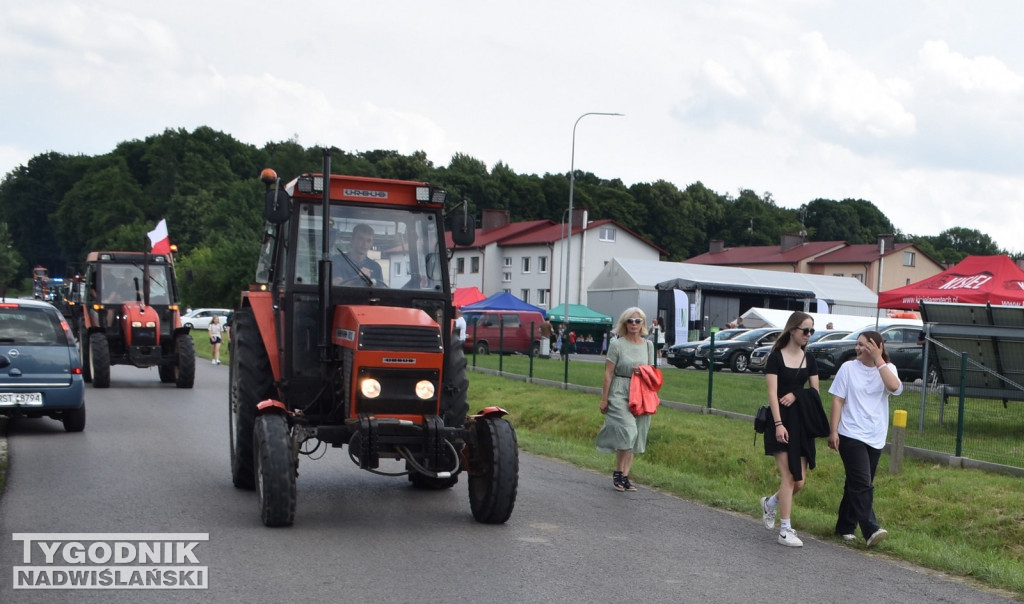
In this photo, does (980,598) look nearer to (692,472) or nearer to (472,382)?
(692,472)

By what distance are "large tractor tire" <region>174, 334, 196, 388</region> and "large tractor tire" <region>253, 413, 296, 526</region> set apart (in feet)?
48.7

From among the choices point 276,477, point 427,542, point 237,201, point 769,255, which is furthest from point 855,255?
point 276,477

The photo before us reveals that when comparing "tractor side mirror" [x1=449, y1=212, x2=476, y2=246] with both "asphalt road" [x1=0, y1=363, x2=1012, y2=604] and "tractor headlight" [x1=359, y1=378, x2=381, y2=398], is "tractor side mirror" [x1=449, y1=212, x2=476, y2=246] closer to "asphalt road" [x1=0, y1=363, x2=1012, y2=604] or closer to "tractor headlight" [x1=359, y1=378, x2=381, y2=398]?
"tractor headlight" [x1=359, y1=378, x2=381, y2=398]

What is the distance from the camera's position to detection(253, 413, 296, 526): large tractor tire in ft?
25.3

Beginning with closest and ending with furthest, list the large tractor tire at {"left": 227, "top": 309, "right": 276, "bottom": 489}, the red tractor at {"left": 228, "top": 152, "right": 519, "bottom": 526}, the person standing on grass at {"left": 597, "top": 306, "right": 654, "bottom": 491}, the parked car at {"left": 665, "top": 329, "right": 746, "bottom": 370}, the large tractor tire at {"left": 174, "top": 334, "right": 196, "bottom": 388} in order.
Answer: the red tractor at {"left": 228, "top": 152, "right": 519, "bottom": 526} → the large tractor tire at {"left": 227, "top": 309, "right": 276, "bottom": 489} → the person standing on grass at {"left": 597, "top": 306, "right": 654, "bottom": 491} → the large tractor tire at {"left": 174, "top": 334, "right": 196, "bottom": 388} → the parked car at {"left": 665, "top": 329, "right": 746, "bottom": 370}

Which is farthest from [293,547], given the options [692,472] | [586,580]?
[692,472]

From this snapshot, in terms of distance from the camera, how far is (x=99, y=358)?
21062 millimetres

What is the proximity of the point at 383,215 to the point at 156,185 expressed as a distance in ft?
336

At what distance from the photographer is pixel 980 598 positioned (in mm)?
6793

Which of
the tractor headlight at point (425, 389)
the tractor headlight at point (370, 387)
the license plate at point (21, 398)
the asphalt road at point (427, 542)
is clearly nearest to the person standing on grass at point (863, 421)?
the asphalt road at point (427, 542)

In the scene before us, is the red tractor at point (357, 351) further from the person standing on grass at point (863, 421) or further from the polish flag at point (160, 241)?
the polish flag at point (160, 241)

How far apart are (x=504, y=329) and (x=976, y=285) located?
23493mm

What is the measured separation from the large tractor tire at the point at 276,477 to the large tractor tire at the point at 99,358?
1455 centimetres

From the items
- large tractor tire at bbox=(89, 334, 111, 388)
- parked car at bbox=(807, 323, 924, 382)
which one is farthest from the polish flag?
parked car at bbox=(807, 323, 924, 382)
